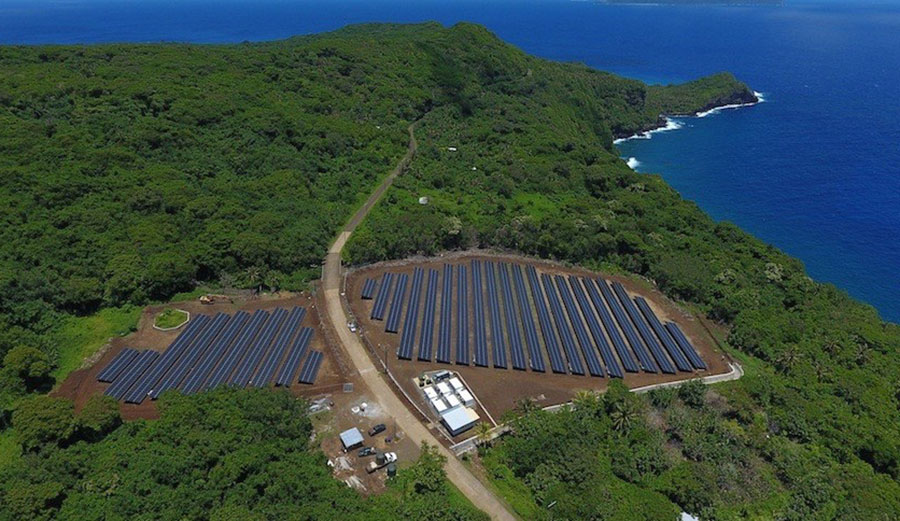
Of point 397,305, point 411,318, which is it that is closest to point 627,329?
point 411,318

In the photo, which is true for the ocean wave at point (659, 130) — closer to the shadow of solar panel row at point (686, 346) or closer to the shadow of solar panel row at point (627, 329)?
the shadow of solar panel row at point (627, 329)

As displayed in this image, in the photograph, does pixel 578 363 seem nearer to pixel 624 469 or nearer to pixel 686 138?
pixel 624 469

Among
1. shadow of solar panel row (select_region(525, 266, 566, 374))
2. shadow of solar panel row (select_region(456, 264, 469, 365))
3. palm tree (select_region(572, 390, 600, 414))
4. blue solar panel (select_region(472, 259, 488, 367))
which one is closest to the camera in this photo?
palm tree (select_region(572, 390, 600, 414))

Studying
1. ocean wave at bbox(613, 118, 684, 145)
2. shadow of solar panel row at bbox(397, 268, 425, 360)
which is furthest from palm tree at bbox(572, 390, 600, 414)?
ocean wave at bbox(613, 118, 684, 145)

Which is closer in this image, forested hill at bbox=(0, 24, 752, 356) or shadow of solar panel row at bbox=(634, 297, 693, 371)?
shadow of solar panel row at bbox=(634, 297, 693, 371)

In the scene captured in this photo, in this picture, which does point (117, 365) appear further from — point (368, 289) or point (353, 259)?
point (353, 259)

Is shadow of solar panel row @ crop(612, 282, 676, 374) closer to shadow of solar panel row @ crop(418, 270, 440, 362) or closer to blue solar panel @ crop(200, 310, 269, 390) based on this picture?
shadow of solar panel row @ crop(418, 270, 440, 362)
